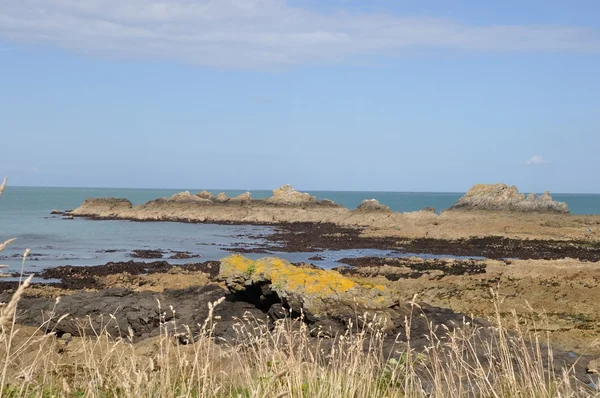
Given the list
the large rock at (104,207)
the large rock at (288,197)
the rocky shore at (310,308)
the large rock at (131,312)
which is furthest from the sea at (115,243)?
the large rock at (288,197)

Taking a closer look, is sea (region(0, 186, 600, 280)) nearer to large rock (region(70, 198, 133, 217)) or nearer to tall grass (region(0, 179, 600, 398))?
large rock (region(70, 198, 133, 217))

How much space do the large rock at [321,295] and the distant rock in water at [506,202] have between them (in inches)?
2390

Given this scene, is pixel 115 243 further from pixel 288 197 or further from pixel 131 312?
pixel 288 197

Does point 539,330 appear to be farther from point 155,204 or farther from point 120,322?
point 155,204

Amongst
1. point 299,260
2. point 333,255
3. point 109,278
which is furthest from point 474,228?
point 109,278

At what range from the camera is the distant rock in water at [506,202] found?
226 feet

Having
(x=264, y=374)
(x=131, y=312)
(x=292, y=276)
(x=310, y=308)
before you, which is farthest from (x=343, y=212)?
(x=264, y=374)

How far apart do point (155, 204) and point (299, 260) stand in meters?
45.1

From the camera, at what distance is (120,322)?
11742mm

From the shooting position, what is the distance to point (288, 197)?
7706 centimetres

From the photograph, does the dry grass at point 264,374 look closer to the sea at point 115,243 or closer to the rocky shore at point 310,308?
the rocky shore at point 310,308

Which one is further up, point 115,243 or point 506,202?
point 506,202

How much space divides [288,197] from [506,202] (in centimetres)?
2668

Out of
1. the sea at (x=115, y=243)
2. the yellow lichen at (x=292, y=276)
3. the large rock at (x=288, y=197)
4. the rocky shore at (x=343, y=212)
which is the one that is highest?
the large rock at (x=288, y=197)
